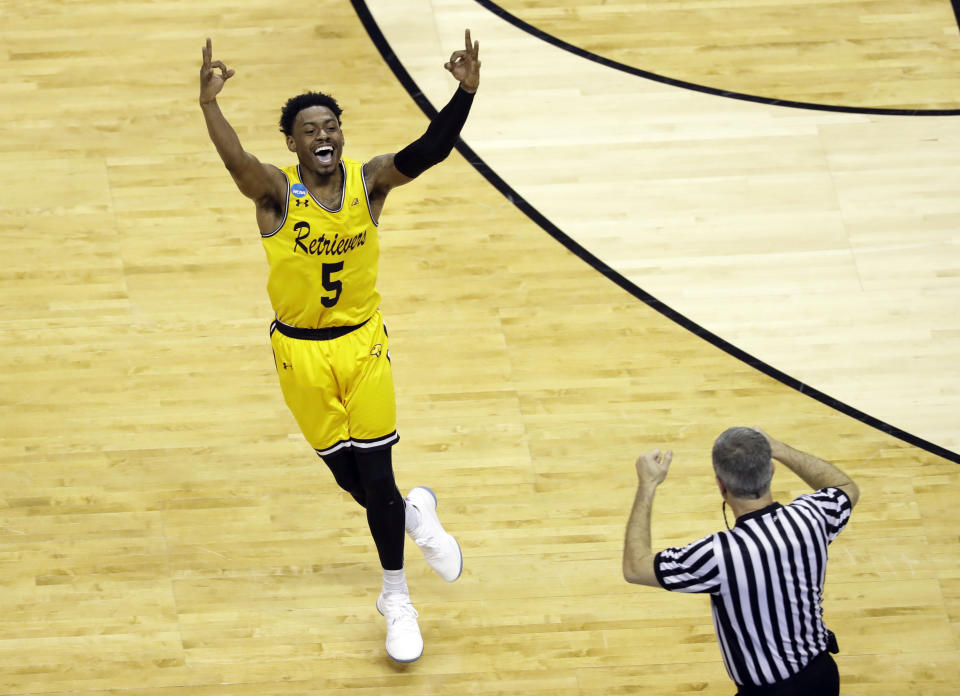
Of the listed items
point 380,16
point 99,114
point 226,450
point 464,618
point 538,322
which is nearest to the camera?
point 464,618

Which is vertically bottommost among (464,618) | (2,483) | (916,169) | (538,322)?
(464,618)

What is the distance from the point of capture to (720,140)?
17.3ft

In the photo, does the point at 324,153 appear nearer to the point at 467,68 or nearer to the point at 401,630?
the point at 467,68

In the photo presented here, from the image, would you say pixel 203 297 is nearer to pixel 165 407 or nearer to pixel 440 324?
pixel 165 407

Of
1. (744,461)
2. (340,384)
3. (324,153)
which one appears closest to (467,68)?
(324,153)

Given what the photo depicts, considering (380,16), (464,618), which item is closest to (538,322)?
(464,618)

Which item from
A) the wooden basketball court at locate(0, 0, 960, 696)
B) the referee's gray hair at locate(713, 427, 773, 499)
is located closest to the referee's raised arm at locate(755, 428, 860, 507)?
the referee's gray hair at locate(713, 427, 773, 499)

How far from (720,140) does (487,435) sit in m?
1.86

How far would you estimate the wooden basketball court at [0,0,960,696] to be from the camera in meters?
4.09

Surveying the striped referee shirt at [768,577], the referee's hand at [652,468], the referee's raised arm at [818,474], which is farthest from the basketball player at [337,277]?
the referee's raised arm at [818,474]

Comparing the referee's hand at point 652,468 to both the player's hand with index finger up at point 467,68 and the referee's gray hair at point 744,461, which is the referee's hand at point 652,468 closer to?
the referee's gray hair at point 744,461

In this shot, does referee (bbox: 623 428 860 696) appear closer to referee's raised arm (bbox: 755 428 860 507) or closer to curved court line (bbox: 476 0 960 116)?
referee's raised arm (bbox: 755 428 860 507)

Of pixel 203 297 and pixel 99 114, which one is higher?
pixel 99 114

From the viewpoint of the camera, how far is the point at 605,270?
4.94 m
